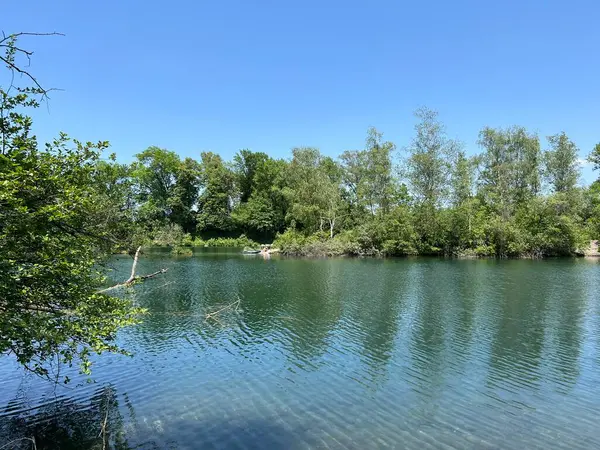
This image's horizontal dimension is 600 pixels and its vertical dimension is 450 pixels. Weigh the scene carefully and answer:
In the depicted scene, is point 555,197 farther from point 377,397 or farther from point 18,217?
point 18,217

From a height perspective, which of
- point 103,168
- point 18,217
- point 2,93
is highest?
point 2,93

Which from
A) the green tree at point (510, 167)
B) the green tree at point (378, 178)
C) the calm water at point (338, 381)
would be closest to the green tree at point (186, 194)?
the green tree at point (378, 178)

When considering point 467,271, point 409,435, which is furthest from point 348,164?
point 409,435

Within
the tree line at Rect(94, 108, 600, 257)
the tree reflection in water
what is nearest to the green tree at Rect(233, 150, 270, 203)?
the tree line at Rect(94, 108, 600, 257)

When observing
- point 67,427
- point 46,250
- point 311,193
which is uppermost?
point 311,193

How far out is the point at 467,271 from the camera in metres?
39.3

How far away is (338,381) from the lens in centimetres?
1238

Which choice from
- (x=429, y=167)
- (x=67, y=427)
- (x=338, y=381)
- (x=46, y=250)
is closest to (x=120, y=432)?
(x=67, y=427)

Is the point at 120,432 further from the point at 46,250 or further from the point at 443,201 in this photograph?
the point at 443,201

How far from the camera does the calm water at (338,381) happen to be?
9.03m

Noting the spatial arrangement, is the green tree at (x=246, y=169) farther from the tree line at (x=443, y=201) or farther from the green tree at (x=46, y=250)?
the green tree at (x=46, y=250)

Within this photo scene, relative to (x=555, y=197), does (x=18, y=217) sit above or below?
below

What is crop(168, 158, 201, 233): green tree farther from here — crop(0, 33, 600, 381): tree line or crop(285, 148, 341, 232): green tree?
crop(285, 148, 341, 232): green tree

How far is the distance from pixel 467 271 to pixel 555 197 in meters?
28.6
